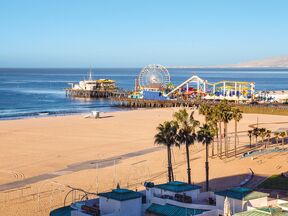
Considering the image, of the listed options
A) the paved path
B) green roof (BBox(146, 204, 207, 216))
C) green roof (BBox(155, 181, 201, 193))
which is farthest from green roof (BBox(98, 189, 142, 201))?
the paved path

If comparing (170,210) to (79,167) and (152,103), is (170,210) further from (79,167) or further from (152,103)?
(152,103)

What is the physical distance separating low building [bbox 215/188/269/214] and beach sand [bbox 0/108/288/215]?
966 cm

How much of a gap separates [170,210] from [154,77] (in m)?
124

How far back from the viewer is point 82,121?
7594 centimetres

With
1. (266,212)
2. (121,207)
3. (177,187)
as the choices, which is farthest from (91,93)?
(266,212)

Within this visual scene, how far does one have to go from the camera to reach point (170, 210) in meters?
23.0

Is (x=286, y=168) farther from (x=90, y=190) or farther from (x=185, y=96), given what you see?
(x=185, y=96)

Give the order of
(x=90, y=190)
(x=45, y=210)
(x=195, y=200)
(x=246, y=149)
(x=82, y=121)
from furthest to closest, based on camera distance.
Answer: (x=82, y=121) < (x=246, y=149) < (x=90, y=190) < (x=45, y=210) < (x=195, y=200)

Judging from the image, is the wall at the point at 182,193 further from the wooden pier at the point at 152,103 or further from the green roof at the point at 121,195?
the wooden pier at the point at 152,103

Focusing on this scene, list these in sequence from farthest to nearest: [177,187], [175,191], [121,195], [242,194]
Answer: [177,187] → [175,191] → [121,195] → [242,194]

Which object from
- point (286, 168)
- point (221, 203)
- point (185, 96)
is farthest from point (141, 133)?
point (185, 96)

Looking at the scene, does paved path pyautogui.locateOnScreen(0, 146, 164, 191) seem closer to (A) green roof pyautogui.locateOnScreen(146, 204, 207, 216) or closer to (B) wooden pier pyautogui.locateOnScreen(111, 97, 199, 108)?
(A) green roof pyautogui.locateOnScreen(146, 204, 207, 216)

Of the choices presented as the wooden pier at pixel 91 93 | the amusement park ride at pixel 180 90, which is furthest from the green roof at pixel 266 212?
the wooden pier at pixel 91 93

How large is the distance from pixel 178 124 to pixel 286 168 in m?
10.9
